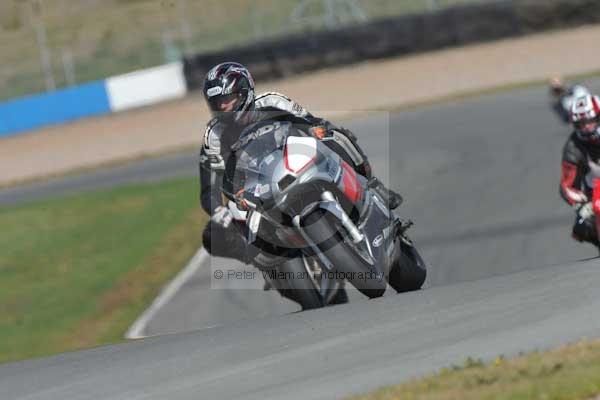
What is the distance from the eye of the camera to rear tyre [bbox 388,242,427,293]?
7.01 m

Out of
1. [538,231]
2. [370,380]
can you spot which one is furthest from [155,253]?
[370,380]

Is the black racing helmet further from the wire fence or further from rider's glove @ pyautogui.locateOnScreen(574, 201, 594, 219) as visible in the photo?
the wire fence

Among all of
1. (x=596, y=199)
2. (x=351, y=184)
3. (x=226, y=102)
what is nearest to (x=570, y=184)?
(x=596, y=199)

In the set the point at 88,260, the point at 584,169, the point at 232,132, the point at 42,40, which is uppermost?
the point at 232,132

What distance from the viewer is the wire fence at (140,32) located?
2506 centimetres

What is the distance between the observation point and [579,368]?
14.1 feet

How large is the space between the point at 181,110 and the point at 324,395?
765 inches

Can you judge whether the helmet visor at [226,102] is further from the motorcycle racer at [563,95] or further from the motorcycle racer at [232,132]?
the motorcycle racer at [563,95]

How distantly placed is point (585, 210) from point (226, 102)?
3.43 metres

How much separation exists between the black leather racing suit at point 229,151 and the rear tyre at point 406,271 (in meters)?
0.58

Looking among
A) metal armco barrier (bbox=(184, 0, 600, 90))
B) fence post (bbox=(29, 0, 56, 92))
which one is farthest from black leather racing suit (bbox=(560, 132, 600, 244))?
fence post (bbox=(29, 0, 56, 92))

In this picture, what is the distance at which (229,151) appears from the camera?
23.3 ft

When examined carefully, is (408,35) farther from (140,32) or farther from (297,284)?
(297,284)

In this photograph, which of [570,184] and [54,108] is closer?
[570,184]
